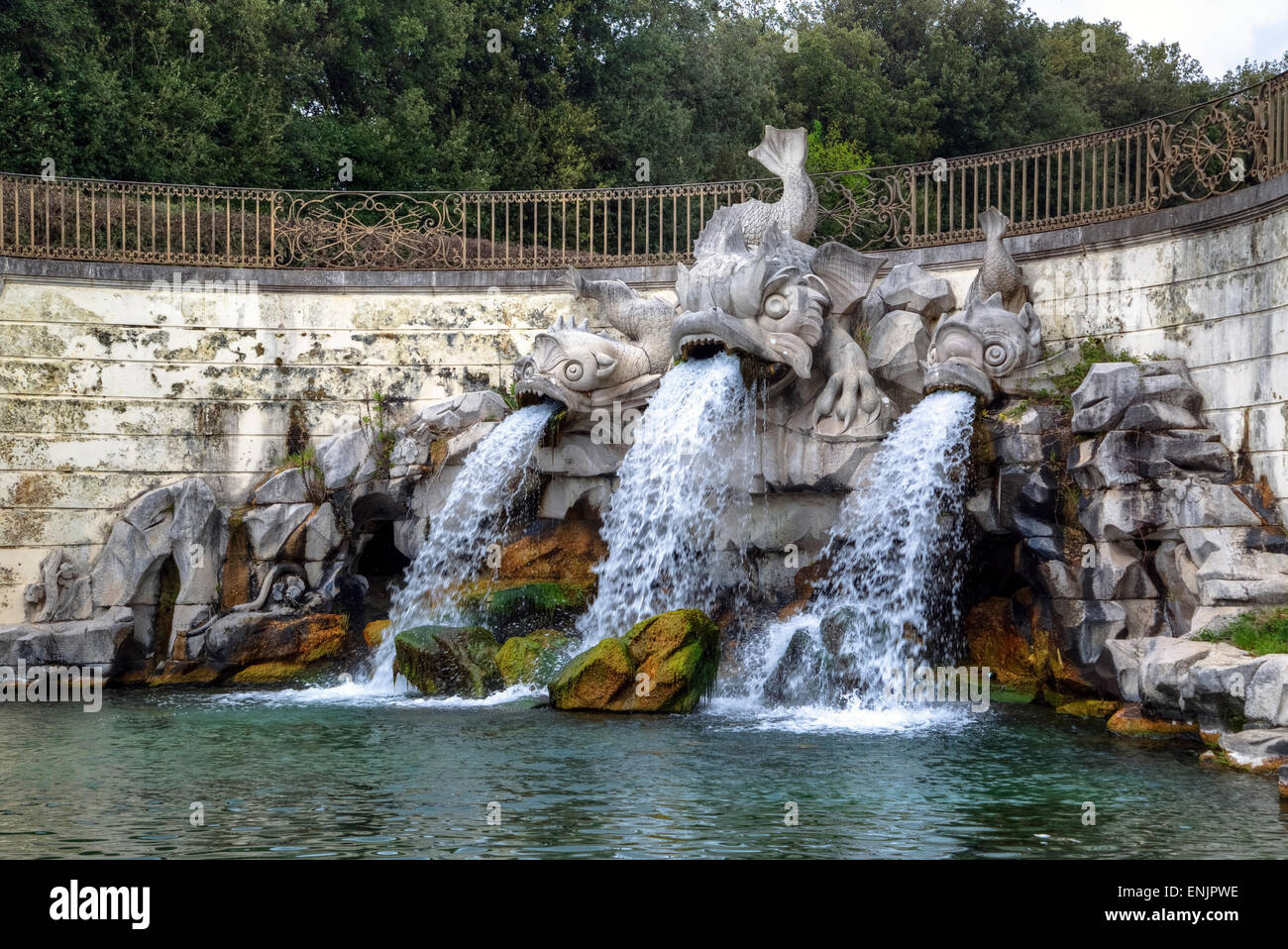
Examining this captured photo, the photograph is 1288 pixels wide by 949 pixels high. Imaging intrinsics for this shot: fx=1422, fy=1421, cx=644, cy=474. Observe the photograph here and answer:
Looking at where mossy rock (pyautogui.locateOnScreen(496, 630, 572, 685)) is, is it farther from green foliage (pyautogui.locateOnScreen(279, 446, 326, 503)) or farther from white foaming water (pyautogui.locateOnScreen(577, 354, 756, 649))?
green foliage (pyautogui.locateOnScreen(279, 446, 326, 503))

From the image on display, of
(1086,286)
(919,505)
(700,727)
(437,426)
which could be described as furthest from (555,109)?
(700,727)

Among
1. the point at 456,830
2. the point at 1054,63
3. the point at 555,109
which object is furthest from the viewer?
the point at 1054,63

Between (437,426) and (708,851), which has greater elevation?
(437,426)

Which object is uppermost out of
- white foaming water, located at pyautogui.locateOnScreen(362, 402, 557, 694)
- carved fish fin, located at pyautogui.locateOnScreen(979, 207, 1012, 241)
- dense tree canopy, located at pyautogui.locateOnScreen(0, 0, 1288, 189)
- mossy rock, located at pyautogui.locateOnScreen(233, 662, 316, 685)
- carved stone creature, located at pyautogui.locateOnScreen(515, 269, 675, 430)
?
dense tree canopy, located at pyautogui.locateOnScreen(0, 0, 1288, 189)

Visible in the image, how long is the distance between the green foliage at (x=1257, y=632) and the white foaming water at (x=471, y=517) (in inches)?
260

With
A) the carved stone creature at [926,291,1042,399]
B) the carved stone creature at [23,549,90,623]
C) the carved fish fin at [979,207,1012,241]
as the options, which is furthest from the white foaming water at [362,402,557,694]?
the carved fish fin at [979,207,1012,241]

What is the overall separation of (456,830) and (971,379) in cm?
751

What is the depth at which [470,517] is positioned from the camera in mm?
14070

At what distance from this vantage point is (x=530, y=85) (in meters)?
24.5

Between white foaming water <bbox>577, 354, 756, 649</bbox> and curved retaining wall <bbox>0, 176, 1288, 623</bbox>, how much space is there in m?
3.23

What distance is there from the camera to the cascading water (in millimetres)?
11531

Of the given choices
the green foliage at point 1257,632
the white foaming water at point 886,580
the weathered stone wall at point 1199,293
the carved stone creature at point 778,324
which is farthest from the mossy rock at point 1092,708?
the carved stone creature at point 778,324

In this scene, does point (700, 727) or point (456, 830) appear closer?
point (456, 830)
